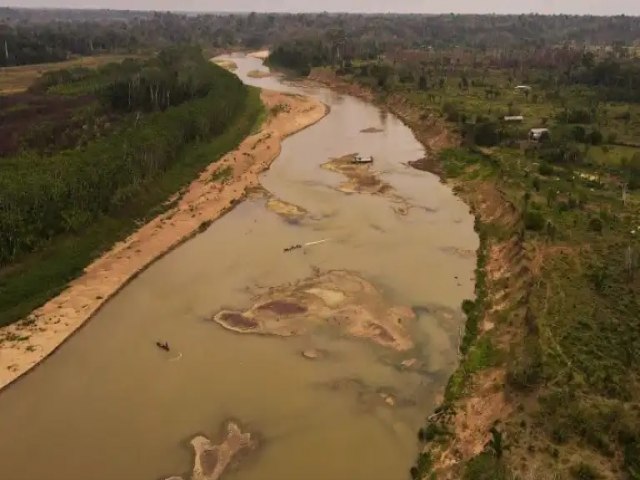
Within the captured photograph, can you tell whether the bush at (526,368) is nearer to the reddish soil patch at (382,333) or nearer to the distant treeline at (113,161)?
the reddish soil patch at (382,333)

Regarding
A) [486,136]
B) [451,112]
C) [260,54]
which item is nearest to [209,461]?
[486,136]

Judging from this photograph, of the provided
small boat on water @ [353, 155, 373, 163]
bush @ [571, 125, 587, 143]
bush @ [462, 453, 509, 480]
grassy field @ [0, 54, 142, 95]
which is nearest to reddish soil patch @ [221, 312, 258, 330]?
bush @ [462, 453, 509, 480]

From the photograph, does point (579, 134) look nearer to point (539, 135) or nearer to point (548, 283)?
point (539, 135)

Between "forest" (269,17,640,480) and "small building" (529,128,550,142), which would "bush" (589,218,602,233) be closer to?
"forest" (269,17,640,480)

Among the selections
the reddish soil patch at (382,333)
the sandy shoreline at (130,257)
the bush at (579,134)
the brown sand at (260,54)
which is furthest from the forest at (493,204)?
the brown sand at (260,54)

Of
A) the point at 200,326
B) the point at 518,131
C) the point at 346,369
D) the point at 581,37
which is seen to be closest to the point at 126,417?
the point at 200,326

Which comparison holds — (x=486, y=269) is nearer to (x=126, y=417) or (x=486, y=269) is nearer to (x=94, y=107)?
(x=126, y=417)
